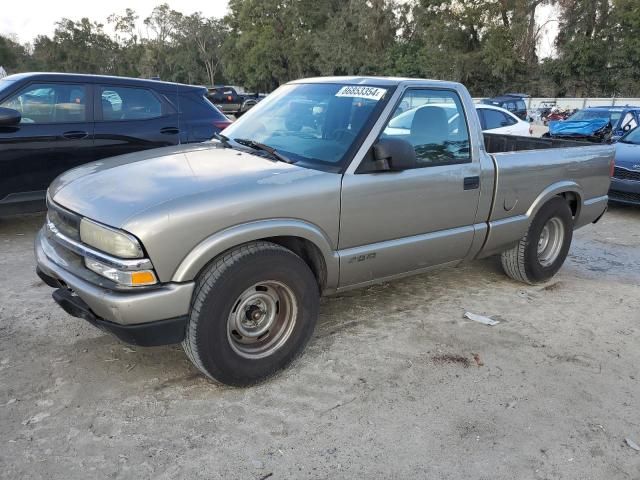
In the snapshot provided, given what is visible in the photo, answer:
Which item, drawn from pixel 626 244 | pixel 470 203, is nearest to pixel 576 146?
pixel 470 203

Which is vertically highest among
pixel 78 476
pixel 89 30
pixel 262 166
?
pixel 89 30

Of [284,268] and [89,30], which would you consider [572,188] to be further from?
[89,30]

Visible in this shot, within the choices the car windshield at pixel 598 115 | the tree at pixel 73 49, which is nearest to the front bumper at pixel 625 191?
the car windshield at pixel 598 115

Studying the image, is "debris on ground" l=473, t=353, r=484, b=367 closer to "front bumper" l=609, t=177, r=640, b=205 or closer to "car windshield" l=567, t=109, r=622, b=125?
"front bumper" l=609, t=177, r=640, b=205

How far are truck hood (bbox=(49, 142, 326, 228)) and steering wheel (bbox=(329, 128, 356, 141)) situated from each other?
0.41 m

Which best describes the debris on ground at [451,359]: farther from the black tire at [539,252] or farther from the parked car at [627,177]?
the parked car at [627,177]

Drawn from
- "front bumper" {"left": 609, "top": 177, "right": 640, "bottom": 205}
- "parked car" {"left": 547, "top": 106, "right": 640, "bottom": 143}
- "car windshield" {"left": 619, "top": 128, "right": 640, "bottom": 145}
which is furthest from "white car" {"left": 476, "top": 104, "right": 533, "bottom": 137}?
"parked car" {"left": 547, "top": 106, "right": 640, "bottom": 143}

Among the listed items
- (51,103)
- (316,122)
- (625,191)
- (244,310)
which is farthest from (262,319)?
(625,191)

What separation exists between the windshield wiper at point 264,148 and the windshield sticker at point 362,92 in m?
0.70

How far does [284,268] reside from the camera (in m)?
3.10

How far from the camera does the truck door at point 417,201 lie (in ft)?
11.4

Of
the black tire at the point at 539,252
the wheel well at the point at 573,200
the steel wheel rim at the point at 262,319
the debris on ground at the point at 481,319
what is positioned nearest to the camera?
the steel wheel rim at the point at 262,319

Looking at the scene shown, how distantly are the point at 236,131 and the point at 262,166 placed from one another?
3.18ft

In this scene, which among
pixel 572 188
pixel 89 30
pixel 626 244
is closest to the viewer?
pixel 572 188
